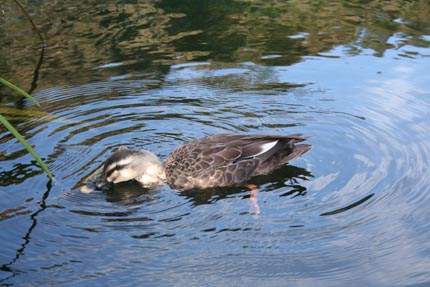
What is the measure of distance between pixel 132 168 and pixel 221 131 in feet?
4.85

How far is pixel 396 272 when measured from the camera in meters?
5.98

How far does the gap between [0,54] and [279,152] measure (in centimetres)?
564

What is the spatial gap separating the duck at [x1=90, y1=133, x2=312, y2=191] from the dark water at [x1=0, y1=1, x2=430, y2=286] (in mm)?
166

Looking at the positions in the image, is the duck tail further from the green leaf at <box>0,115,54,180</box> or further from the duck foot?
the green leaf at <box>0,115,54,180</box>

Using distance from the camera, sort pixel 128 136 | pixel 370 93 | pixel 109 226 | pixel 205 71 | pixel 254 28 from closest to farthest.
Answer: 1. pixel 109 226
2. pixel 128 136
3. pixel 370 93
4. pixel 205 71
5. pixel 254 28

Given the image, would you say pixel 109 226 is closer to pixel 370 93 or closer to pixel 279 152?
pixel 279 152

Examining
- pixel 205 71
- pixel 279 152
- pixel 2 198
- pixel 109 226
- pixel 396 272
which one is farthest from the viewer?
pixel 205 71

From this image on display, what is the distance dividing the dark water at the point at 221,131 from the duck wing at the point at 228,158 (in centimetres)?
18

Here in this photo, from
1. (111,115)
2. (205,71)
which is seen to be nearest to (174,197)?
(111,115)

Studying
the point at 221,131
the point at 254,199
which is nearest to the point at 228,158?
the point at 254,199

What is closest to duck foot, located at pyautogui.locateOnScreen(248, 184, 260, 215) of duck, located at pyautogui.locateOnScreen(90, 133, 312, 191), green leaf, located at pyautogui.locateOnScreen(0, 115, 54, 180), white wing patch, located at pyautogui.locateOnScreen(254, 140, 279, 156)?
duck, located at pyautogui.locateOnScreen(90, 133, 312, 191)

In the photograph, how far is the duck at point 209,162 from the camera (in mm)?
7770

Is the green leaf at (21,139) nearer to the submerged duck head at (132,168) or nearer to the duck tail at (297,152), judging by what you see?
→ the submerged duck head at (132,168)

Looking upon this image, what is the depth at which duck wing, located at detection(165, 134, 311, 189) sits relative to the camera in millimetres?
7785
